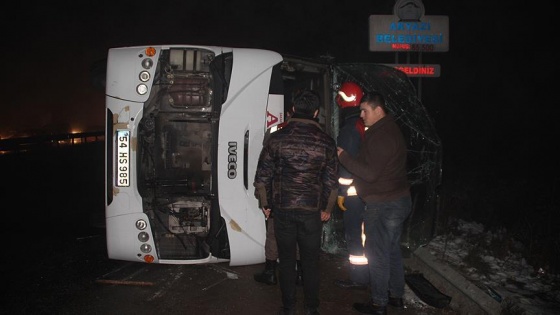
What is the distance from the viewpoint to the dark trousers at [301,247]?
348 cm

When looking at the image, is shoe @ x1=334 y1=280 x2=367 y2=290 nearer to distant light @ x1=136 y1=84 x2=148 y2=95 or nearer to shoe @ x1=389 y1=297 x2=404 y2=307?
shoe @ x1=389 y1=297 x2=404 y2=307

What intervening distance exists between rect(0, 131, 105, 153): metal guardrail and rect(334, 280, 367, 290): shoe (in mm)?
14487

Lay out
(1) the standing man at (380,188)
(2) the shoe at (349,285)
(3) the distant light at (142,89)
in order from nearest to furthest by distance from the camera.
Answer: (1) the standing man at (380,188) < (3) the distant light at (142,89) < (2) the shoe at (349,285)

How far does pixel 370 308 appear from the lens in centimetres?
379

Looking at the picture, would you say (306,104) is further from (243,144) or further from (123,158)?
(123,158)

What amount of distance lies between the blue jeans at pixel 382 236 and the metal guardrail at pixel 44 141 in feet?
49.4

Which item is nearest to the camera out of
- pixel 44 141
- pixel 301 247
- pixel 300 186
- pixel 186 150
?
pixel 300 186

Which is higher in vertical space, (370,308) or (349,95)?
(349,95)

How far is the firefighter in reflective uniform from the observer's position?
411 cm

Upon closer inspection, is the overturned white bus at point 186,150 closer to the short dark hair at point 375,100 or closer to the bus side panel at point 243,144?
the bus side panel at point 243,144

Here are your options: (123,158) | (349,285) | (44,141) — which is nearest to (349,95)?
(349,285)

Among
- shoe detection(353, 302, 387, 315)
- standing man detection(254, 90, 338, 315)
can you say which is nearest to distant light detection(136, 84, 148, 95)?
standing man detection(254, 90, 338, 315)

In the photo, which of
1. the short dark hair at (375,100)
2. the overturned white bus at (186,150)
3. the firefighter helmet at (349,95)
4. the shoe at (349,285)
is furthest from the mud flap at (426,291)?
the firefighter helmet at (349,95)

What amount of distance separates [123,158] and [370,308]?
2.82 m
